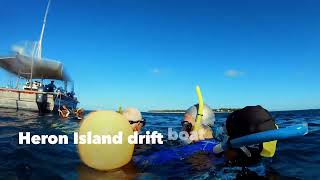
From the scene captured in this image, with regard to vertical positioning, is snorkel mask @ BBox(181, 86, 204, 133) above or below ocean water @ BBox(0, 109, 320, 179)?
above

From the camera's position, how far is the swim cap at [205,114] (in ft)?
24.4

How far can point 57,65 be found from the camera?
47969 mm

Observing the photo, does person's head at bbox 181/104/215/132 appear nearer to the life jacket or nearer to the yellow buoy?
the yellow buoy

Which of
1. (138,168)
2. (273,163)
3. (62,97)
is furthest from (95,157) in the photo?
(62,97)

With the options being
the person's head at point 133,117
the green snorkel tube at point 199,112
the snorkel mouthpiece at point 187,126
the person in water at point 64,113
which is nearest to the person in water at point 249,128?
the green snorkel tube at point 199,112

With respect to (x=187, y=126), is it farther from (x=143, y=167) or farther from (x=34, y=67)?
(x=34, y=67)

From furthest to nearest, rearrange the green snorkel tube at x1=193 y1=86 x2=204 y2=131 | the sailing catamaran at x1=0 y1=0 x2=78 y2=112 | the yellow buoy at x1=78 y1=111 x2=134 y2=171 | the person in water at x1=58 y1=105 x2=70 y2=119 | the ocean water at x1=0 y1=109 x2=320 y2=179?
the sailing catamaran at x1=0 y1=0 x2=78 y2=112 < the person in water at x1=58 y1=105 x2=70 y2=119 < the green snorkel tube at x1=193 y1=86 x2=204 y2=131 < the ocean water at x1=0 y1=109 x2=320 y2=179 < the yellow buoy at x1=78 y1=111 x2=134 y2=171

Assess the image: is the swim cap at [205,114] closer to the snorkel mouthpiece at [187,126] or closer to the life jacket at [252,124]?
the snorkel mouthpiece at [187,126]

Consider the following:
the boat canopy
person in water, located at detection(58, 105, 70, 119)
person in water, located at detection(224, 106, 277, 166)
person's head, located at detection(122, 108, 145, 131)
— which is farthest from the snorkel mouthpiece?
the boat canopy

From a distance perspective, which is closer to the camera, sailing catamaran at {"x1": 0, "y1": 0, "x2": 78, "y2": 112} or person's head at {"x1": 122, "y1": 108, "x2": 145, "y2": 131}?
person's head at {"x1": 122, "y1": 108, "x2": 145, "y2": 131}

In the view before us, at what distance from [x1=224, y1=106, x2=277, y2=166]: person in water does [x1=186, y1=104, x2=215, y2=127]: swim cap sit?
3.44 m

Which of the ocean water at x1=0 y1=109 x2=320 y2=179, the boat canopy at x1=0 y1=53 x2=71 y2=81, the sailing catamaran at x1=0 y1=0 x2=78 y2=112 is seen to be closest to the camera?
the ocean water at x1=0 y1=109 x2=320 y2=179

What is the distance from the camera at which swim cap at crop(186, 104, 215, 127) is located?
745 centimetres

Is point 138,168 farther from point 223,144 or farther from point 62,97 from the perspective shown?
point 62,97
